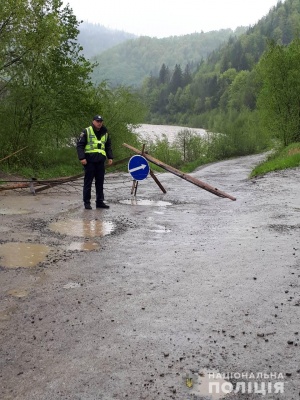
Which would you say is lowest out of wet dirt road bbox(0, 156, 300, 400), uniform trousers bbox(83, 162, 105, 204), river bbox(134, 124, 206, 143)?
wet dirt road bbox(0, 156, 300, 400)

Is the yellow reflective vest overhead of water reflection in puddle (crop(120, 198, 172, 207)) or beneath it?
overhead

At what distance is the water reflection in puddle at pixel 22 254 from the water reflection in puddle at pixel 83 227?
3.86ft

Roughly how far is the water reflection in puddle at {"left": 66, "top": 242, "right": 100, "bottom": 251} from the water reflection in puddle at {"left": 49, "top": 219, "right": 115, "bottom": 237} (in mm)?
688

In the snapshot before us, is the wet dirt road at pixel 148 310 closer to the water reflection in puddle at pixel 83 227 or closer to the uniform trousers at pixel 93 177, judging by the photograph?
the water reflection in puddle at pixel 83 227

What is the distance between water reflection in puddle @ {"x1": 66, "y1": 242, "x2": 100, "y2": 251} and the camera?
23.7ft

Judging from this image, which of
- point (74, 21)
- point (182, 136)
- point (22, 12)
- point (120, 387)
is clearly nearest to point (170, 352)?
point (120, 387)

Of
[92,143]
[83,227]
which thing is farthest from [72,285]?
A: [92,143]

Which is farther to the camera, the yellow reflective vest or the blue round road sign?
the blue round road sign

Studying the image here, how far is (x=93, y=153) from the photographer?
11195 mm

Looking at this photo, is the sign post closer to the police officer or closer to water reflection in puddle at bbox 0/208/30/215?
the police officer

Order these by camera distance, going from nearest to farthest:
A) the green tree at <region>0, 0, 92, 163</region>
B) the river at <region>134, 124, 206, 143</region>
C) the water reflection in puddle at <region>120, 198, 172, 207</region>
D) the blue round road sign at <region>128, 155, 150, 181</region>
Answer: the water reflection in puddle at <region>120, 198, 172, 207</region>
the blue round road sign at <region>128, 155, 150, 181</region>
the green tree at <region>0, 0, 92, 163</region>
the river at <region>134, 124, 206, 143</region>

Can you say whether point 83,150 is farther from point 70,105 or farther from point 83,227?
point 70,105

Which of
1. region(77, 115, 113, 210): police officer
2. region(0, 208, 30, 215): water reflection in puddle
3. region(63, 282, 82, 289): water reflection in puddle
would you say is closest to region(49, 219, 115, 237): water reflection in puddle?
region(0, 208, 30, 215): water reflection in puddle

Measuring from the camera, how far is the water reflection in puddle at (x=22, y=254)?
20.5ft
